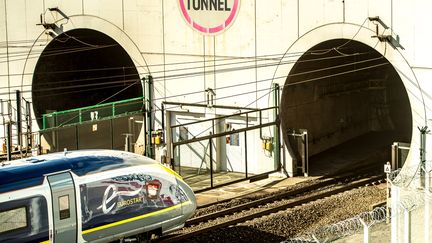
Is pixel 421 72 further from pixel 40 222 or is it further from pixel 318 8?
pixel 40 222

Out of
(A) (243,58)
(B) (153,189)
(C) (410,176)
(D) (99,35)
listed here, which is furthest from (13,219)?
(D) (99,35)

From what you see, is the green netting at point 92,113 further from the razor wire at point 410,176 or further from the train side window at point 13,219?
the train side window at point 13,219

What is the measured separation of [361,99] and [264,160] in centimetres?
844

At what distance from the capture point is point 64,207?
1683 cm

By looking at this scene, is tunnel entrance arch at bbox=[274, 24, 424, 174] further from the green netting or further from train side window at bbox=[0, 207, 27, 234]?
train side window at bbox=[0, 207, 27, 234]

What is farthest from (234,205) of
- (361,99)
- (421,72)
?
(361,99)

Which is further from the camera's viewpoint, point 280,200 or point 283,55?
point 283,55

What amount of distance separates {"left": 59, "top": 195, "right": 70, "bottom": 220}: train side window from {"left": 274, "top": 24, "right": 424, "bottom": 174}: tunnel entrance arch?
40.2ft

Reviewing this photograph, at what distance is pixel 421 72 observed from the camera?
80.9 ft

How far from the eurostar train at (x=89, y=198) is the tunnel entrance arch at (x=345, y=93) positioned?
9.32 m

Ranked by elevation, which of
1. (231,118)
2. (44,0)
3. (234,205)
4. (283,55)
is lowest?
(234,205)

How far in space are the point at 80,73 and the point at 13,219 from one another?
20.6 metres

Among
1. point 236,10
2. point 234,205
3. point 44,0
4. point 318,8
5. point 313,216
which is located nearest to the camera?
point 313,216

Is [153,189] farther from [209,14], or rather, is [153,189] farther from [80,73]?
[80,73]
